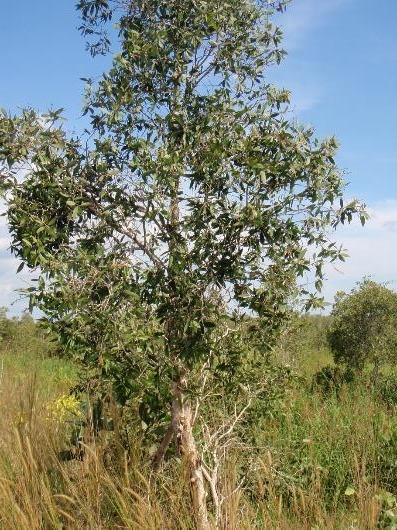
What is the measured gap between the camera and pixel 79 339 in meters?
3.88

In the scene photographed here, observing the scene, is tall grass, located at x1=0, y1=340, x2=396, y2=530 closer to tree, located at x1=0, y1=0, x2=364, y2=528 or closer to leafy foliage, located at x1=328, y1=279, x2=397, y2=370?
tree, located at x1=0, y1=0, x2=364, y2=528

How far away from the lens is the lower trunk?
167 inches

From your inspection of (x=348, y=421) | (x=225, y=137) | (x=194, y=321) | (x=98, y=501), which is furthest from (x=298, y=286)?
(x=348, y=421)

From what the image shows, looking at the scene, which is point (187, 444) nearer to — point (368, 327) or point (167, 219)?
point (167, 219)

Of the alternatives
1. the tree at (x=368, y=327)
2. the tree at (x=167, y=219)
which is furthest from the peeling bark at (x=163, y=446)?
the tree at (x=368, y=327)

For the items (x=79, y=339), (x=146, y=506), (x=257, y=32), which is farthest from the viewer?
(x=257, y=32)

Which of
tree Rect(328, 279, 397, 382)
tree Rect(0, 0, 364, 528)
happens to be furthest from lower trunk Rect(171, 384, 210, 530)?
tree Rect(328, 279, 397, 382)

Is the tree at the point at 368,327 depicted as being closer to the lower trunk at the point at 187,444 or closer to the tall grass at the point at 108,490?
the tall grass at the point at 108,490

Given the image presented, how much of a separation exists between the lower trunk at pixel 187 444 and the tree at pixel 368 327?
8913mm

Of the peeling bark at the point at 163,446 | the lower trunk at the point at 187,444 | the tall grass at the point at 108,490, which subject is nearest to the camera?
the tall grass at the point at 108,490

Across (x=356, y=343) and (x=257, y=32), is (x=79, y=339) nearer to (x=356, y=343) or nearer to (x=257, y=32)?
(x=257, y=32)

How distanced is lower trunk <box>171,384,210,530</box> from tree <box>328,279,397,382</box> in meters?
8.91

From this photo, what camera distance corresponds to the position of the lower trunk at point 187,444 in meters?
4.23

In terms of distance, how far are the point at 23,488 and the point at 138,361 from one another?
1.13 meters
